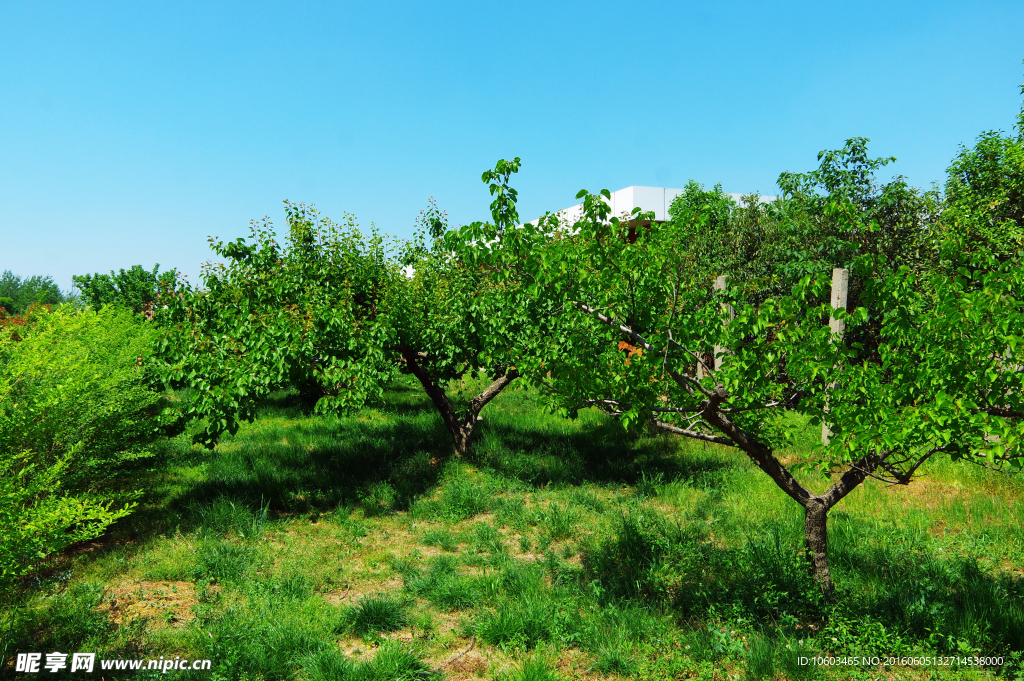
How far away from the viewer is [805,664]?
15.8 feet

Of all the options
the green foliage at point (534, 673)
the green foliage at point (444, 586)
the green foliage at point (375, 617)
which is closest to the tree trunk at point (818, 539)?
the green foliage at point (534, 673)

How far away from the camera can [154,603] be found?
6.04 meters

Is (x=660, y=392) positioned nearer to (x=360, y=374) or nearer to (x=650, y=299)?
(x=650, y=299)

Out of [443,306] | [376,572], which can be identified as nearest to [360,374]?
[443,306]

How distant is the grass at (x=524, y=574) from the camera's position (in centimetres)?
508

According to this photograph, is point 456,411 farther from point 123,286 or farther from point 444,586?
point 123,286

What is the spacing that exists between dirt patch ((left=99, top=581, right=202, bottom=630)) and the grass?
29mm

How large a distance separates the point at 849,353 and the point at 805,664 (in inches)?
95.6

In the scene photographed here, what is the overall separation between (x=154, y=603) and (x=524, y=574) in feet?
11.9

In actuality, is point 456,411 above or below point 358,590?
above

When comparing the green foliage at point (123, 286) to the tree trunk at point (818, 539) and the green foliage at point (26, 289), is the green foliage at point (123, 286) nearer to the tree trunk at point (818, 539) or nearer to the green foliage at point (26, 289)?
the tree trunk at point (818, 539)

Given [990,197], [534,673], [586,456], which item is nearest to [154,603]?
[534,673]

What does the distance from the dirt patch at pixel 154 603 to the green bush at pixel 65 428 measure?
0.75 meters

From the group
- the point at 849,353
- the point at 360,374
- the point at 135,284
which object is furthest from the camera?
the point at 135,284
